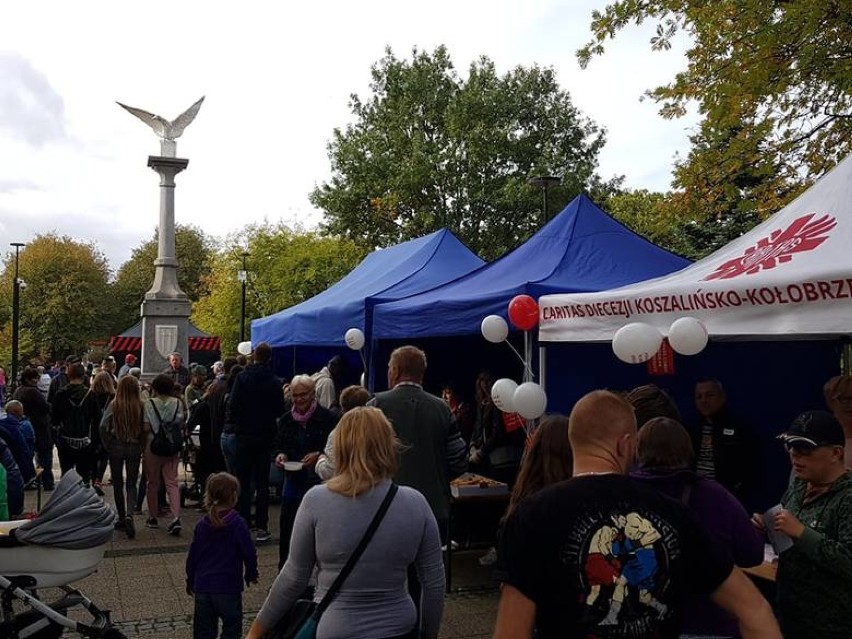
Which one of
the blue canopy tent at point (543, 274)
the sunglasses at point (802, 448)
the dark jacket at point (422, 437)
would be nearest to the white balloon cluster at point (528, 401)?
the blue canopy tent at point (543, 274)

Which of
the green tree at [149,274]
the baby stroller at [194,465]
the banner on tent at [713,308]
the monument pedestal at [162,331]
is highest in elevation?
the green tree at [149,274]

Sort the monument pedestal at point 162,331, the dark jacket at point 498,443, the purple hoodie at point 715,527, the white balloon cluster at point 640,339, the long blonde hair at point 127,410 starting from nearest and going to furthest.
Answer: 1. the purple hoodie at point 715,527
2. the white balloon cluster at point 640,339
3. the dark jacket at point 498,443
4. the long blonde hair at point 127,410
5. the monument pedestal at point 162,331

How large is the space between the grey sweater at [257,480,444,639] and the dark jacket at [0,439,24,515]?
2872 mm

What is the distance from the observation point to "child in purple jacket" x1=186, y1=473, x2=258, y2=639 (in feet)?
13.6

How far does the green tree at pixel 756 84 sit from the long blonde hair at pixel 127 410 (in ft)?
23.6

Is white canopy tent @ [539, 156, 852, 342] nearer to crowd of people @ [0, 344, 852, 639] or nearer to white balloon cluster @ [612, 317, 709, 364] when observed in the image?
white balloon cluster @ [612, 317, 709, 364]

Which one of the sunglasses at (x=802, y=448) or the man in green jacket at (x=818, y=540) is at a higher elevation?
the sunglasses at (x=802, y=448)

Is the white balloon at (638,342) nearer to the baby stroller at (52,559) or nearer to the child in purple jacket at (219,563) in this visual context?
the child in purple jacket at (219,563)

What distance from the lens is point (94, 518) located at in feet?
14.4

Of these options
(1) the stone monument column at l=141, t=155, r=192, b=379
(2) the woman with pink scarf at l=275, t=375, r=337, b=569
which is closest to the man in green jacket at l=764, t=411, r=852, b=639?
(2) the woman with pink scarf at l=275, t=375, r=337, b=569

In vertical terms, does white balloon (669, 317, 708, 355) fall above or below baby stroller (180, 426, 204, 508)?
above

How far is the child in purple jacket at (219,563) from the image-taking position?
4133mm

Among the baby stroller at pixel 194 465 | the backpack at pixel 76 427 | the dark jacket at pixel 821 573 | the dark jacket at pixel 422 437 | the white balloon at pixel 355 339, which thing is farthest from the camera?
the baby stroller at pixel 194 465

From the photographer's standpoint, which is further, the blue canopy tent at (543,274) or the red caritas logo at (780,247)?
the blue canopy tent at (543,274)
